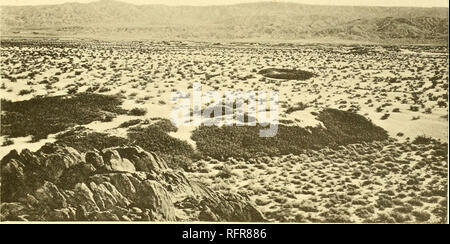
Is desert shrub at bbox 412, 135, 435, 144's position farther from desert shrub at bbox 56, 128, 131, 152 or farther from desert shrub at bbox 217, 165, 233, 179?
desert shrub at bbox 56, 128, 131, 152

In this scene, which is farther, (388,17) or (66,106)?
(388,17)

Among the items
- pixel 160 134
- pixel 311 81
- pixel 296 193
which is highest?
pixel 311 81

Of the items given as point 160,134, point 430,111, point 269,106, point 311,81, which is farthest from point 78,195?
point 430,111

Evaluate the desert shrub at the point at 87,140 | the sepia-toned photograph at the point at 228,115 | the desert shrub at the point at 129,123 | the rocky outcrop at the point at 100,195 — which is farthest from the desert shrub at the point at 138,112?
the rocky outcrop at the point at 100,195

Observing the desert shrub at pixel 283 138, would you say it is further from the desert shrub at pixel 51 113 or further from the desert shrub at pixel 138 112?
the desert shrub at pixel 51 113

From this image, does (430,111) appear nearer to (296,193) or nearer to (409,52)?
(409,52)

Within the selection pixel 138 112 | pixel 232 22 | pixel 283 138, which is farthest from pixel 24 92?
pixel 283 138

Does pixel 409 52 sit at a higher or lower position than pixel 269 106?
higher
